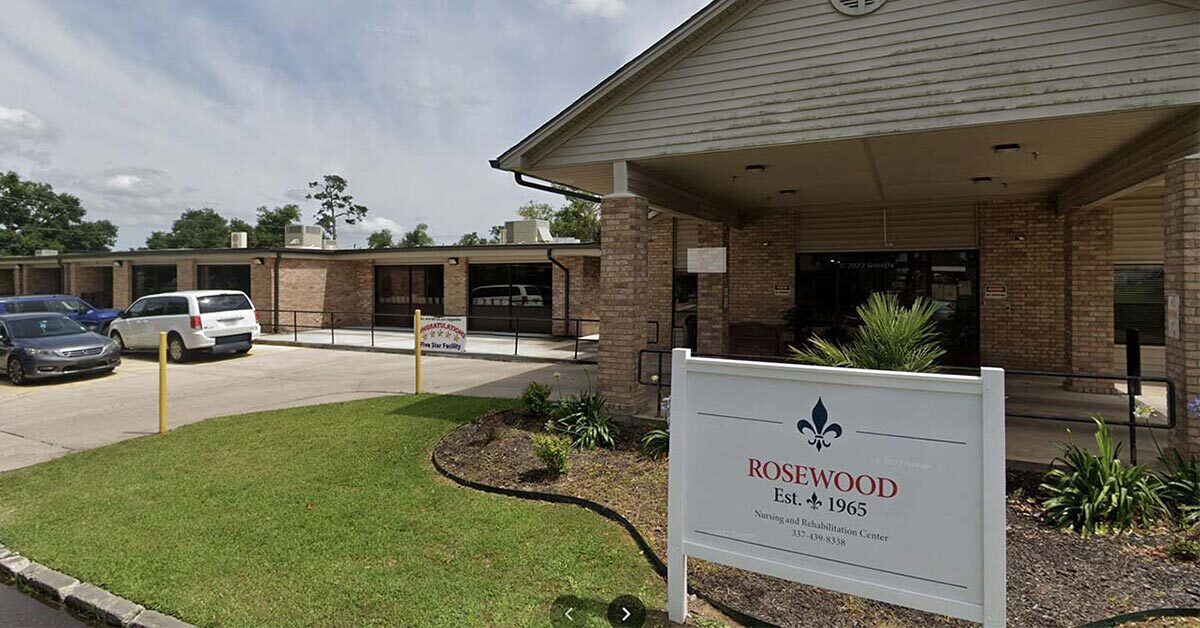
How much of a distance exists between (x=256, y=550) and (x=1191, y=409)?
298 inches

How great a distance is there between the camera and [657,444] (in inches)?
246

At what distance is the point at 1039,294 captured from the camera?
1041 centimetres

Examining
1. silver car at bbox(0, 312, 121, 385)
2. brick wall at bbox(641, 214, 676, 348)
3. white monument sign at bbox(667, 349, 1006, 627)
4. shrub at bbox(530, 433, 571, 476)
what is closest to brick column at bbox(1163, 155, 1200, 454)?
white monument sign at bbox(667, 349, 1006, 627)

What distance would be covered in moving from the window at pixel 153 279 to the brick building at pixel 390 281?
0.04 m

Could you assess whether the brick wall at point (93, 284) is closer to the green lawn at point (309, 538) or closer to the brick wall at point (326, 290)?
the brick wall at point (326, 290)

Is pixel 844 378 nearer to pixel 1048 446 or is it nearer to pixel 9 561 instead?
pixel 1048 446

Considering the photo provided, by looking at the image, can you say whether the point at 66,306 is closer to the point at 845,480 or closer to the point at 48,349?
the point at 48,349

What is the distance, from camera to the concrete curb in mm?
3428

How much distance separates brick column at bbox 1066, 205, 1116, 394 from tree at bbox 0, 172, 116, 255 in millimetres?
83755

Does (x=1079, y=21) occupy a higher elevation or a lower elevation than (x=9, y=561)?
higher

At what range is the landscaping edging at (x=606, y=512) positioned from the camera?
3.39 meters

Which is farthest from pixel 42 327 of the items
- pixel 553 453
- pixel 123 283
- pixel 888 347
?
pixel 888 347

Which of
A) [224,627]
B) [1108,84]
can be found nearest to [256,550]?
[224,627]

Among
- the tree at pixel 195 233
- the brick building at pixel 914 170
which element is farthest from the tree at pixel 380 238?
the brick building at pixel 914 170
